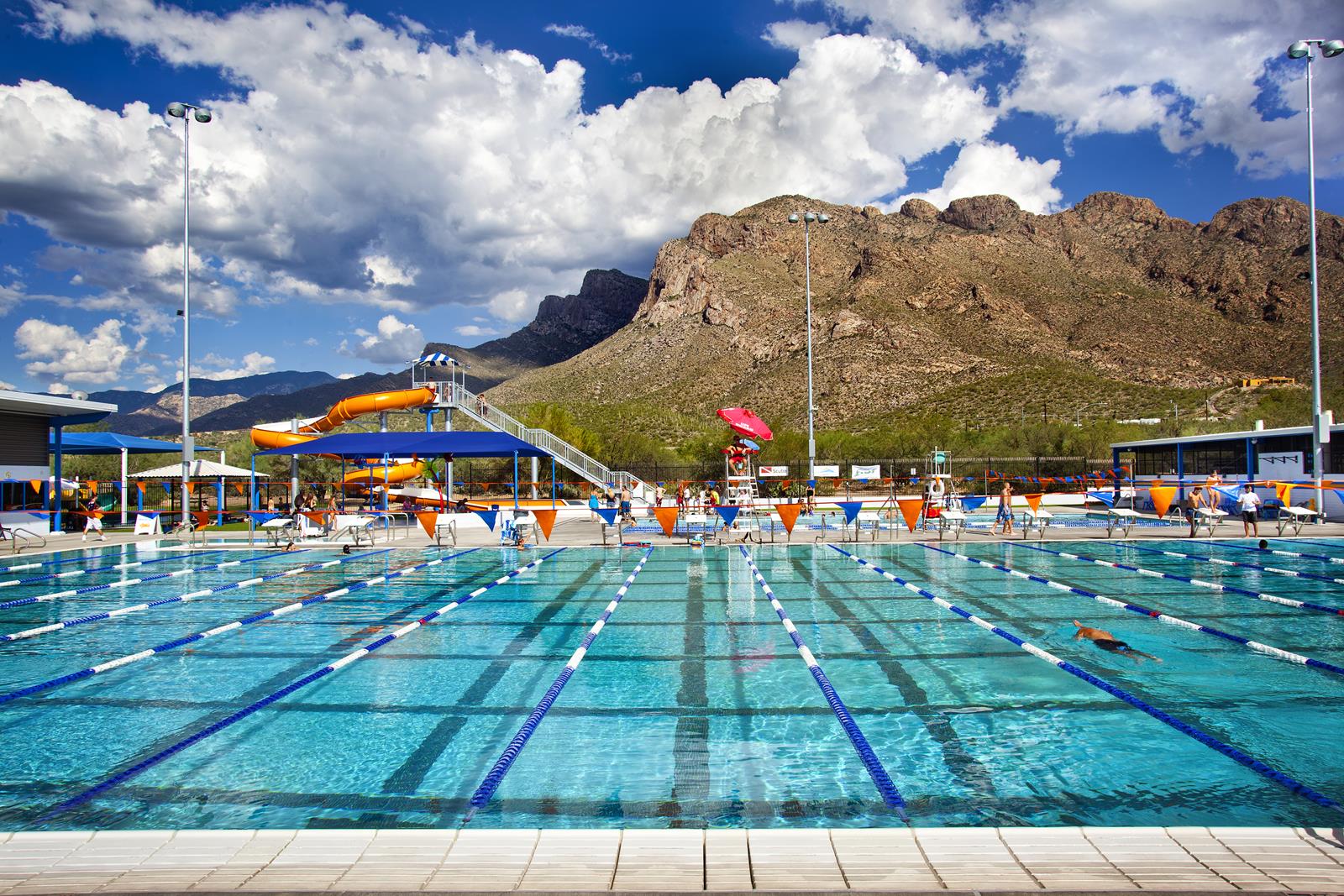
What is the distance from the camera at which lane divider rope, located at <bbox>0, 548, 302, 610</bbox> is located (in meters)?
12.2

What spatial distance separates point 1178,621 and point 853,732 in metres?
5.95

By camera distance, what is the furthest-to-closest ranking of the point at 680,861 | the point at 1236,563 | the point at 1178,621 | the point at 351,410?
the point at 351,410
the point at 1236,563
the point at 1178,621
the point at 680,861

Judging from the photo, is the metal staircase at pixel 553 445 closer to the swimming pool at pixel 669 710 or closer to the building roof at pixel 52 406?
the building roof at pixel 52 406

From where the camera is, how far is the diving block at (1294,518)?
60.4ft

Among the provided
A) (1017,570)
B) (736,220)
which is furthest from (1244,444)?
(736,220)

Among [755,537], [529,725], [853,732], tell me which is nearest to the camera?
[853,732]

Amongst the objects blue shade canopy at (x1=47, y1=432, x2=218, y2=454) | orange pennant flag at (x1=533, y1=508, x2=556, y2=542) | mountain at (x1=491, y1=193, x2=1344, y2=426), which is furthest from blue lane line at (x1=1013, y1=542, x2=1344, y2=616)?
mountain at (x1=491, y1=193, x2=1344, y2=426)

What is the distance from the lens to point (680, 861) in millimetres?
3549

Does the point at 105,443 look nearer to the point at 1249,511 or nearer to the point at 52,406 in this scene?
the point at 52,406

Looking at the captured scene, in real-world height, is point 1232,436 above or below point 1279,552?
above

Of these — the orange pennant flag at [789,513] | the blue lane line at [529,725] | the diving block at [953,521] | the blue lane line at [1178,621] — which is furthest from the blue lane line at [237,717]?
the diving block at [953,521]

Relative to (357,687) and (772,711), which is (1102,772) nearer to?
(772,711)

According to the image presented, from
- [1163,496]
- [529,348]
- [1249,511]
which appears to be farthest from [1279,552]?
[529,348]

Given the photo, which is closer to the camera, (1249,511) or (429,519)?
(1249,511)
